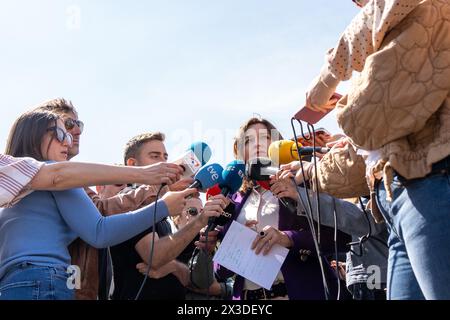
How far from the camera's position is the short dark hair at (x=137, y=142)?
15.3 feet

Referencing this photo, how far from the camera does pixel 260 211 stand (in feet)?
12.5

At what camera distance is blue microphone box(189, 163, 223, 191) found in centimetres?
338

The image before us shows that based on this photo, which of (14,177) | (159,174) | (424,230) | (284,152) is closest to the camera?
(424,230)

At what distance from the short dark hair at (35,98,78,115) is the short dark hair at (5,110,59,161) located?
216 millimetres

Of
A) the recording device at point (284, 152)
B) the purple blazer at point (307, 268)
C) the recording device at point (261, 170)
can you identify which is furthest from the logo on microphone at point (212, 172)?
the purple blazer at point (307, 268)

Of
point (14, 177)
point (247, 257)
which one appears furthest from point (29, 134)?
point (247, 257)

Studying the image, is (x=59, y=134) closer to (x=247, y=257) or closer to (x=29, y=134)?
(x=29, y=134)

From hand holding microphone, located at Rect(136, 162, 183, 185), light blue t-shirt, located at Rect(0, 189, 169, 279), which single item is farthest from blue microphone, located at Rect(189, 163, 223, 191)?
light blue t-shirt, located at Rect(0, 189, 169, 279)

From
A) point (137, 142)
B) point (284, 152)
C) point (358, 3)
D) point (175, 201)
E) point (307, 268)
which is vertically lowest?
point (307, 268)

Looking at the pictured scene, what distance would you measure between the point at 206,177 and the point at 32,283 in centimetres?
117

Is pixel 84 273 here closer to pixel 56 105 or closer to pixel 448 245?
pixel 56 105

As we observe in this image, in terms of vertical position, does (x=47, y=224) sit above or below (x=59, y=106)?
below

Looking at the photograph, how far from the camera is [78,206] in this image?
292 cm
